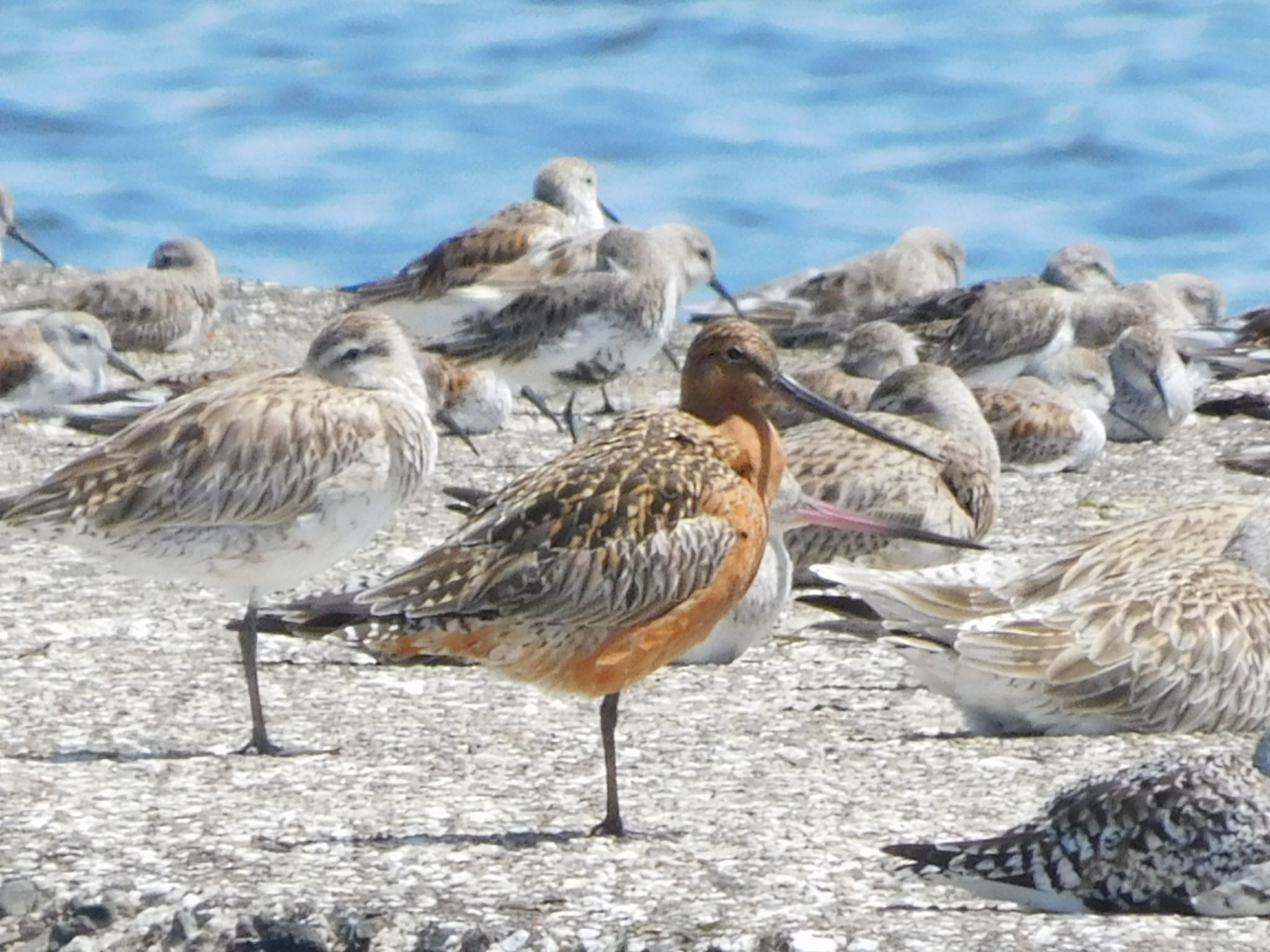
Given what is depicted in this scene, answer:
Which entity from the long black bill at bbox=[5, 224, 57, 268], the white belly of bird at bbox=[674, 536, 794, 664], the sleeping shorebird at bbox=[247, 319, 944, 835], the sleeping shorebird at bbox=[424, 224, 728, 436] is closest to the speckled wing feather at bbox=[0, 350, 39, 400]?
the sleeping shorebird at bbox=[424, 224, 728, 436]

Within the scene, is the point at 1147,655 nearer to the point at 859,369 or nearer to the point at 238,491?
the point at 238,491

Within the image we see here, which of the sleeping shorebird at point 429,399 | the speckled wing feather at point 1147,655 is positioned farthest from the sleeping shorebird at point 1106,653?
the sleeping shorebird at point 429,399

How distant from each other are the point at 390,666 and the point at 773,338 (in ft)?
20.4

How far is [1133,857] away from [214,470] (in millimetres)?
2733

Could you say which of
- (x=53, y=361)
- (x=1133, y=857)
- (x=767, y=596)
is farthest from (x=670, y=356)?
(x=1133, y=857)

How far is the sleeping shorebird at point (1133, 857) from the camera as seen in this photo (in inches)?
200

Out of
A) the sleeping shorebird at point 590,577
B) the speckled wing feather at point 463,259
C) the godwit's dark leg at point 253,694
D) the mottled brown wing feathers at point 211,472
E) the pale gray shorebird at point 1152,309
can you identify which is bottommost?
the godwit's dark leg at point 253,694

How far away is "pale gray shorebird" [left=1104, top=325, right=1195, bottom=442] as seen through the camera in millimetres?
10891

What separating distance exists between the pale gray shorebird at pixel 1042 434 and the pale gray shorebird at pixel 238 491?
12.5 ft

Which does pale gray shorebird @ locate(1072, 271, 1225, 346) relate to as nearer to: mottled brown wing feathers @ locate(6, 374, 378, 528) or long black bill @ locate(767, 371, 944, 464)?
long black bill @ locate(767, 371, 944, 464)

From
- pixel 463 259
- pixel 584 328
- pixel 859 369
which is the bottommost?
pixel 859 369

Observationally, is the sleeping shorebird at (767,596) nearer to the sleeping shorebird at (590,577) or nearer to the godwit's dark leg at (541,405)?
the sleeping shorebird at (590,577)

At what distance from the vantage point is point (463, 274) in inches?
491

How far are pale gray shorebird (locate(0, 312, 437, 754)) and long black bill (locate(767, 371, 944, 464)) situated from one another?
3.51 ft
